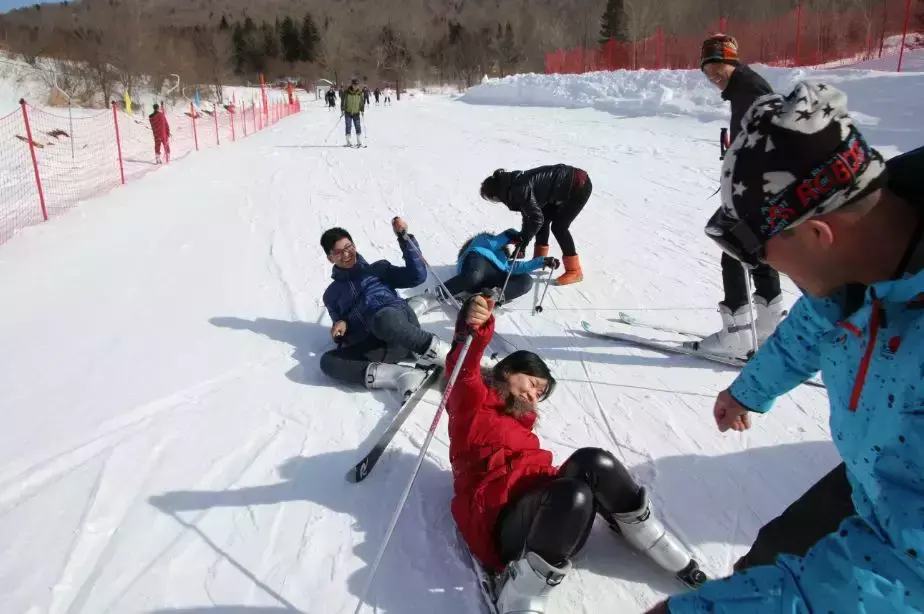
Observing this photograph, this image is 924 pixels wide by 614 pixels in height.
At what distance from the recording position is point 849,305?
1222 mm

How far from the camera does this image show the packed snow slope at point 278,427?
7.47 feet

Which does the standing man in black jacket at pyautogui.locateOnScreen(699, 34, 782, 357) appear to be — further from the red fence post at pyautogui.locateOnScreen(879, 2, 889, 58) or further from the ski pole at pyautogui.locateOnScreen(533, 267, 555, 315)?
the red fence post at pyautogui.locateOnScreen(879, 2, 889, 58)

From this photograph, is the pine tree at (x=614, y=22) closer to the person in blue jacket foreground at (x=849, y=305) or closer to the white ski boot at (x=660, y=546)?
the white ski boot at (x=660, y=546)

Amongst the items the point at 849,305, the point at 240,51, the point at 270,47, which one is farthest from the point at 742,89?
the point at 240,51

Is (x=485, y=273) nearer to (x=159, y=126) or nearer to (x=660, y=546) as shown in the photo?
(x=660, y=546)

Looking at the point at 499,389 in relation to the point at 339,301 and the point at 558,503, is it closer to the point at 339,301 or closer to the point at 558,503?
the point at 558,503

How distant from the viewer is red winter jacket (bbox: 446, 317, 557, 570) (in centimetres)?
221

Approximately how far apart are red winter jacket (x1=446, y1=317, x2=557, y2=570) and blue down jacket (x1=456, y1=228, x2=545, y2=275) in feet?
7.77

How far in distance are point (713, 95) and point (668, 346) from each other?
44.9 feet

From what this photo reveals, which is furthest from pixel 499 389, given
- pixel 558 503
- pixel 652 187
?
pixel 652 187

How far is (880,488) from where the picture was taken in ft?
3.12

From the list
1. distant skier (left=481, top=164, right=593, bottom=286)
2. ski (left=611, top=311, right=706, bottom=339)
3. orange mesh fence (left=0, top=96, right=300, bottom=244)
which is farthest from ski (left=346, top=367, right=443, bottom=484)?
orange mesh fence (left=0, top=96, right=300, bottom=244)

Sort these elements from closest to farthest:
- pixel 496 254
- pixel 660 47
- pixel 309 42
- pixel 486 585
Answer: pixel 486 585 → pixel 496 254 → pixel 660 47 → pixel 309 42

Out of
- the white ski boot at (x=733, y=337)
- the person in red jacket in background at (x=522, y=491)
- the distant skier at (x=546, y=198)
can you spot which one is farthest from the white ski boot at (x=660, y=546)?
the distant skier at (x=546, y=198)
